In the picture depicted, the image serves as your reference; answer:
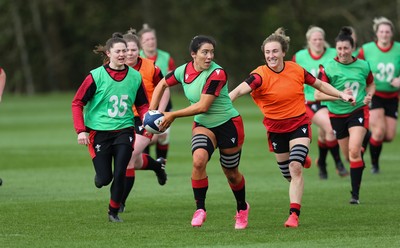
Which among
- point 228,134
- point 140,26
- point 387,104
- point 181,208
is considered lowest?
point 140,26

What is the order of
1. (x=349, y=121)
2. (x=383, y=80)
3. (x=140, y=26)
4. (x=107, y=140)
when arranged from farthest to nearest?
(x=140, y=26) < (x=383, y=80) < (x=349, y=121) < (x=107, y=140)

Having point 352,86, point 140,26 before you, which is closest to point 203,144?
point 352,86

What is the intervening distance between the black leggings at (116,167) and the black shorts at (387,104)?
661cm

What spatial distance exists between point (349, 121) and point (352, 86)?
46 centimetres

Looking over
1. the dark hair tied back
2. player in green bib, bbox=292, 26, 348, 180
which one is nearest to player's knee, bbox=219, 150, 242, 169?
the dark hair tied back

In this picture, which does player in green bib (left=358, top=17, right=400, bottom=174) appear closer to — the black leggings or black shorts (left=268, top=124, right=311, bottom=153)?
black shorts (left=268, top=124, right=311, bottom=153)

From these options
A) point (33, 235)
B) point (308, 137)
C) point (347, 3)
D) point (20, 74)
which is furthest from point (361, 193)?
point (20, 74)

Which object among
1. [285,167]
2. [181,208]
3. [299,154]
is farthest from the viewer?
[181,208]

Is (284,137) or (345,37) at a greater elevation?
(345,37)

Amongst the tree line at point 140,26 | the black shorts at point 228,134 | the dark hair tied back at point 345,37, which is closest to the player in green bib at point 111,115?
the black shorts at point 228,134

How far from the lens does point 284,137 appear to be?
38.2ft

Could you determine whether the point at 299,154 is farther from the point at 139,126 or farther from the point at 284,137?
the point at 139,126

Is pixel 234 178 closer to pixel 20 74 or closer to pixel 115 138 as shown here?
pixel 115 138

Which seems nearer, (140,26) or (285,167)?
(285,167)
